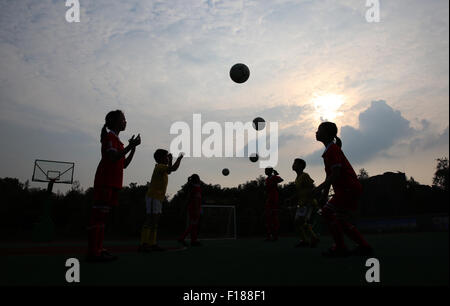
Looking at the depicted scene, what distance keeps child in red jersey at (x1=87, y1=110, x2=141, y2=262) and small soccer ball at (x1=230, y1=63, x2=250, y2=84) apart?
5370mm

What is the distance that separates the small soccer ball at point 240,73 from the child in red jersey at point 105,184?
5370 millimetres

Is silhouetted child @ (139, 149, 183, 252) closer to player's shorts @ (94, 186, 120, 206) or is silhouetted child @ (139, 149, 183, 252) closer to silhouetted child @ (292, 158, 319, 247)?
player's shorts @ (94, 186, 120, 206)

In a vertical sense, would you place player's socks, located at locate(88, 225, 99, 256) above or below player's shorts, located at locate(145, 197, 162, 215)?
below

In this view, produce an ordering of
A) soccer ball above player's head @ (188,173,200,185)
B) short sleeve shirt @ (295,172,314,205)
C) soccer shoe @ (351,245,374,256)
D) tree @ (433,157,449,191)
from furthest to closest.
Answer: tree @ (433,157,449,191) < soccer ball above player's head @ (188,173,200,185) < short sleeve shirt @ (295,172,314,205) < soccer shoe @ (351,245,374,256)

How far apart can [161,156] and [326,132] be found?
11.4 feet

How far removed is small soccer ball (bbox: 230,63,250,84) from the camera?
910 cm

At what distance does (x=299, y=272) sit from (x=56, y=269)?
2.65 meters

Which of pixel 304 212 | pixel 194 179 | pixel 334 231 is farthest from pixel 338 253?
pixel 194 179

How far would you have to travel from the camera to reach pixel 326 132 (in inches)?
191

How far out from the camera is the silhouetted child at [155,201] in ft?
19.8

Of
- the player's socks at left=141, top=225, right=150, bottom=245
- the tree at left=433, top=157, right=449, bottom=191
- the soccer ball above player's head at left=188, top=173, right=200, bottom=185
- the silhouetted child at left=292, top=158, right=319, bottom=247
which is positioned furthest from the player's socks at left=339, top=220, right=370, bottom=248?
the tree at left=433, top=157, right=449, bottom=191

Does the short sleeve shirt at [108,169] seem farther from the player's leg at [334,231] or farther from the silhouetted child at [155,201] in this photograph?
the player's leg at [334,231]
